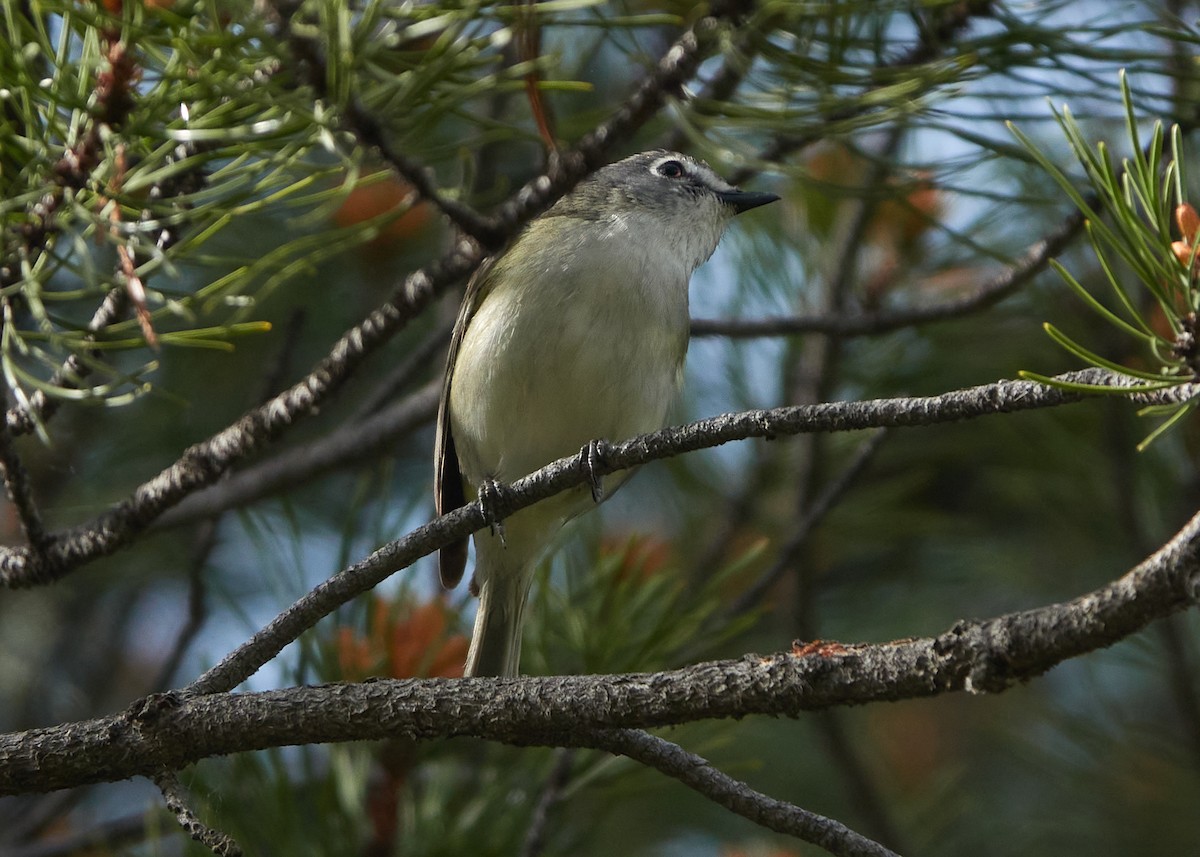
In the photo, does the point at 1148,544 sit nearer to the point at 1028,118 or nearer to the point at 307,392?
the point at 1028,118

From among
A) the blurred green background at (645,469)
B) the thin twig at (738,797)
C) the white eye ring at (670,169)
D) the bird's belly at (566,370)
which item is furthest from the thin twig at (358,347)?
the white eye ring at (670,169)

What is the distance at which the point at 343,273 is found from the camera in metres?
5.33

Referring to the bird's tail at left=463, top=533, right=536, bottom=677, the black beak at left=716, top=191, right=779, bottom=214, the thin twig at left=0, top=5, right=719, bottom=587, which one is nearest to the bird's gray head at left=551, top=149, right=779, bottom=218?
the black beak at left=716, top=191, right=779, bottom=214

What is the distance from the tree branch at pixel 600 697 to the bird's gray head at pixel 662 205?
2.12 meters

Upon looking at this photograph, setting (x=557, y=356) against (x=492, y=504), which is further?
(x=557, y=356)

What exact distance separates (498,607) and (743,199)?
59.4 inches

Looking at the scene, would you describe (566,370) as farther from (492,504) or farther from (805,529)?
(492,504)

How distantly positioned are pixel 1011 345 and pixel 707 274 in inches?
45.7

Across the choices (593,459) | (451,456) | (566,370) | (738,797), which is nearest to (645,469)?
(451,456)

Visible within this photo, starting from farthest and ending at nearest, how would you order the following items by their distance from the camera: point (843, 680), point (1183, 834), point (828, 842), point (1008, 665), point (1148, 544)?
1. point (1183, 834)
2. point (1148, 544)
3. point (828, 842)
4. point (843, 680)
5. point (1008, 665)

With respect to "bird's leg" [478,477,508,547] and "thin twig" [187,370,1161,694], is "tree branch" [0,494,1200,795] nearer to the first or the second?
"thin twig" [187,370,1161,694]

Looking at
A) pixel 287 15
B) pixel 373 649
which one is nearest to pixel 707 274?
pixel 373 649

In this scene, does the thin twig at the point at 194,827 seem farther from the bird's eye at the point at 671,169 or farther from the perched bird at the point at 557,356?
the bird's eye at the point at 671,169

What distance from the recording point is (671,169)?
4.49 metres
